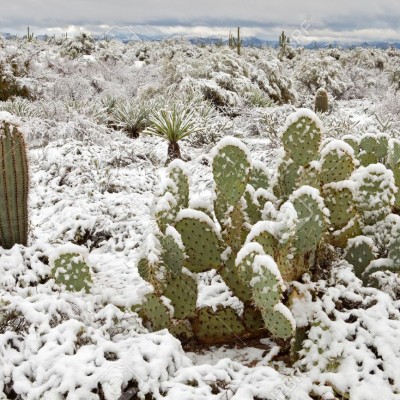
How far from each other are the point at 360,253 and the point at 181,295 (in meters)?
1.24

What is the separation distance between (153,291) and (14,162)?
171 cm

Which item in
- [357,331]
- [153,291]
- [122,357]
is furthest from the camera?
[153,291]

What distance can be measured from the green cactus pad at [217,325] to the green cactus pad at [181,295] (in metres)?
0.10

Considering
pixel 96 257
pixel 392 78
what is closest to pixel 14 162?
pixel 96 257

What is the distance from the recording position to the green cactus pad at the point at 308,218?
2975 millimetres

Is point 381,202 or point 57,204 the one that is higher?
point 381,202

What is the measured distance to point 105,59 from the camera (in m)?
19.2

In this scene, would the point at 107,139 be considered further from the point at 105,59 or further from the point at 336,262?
the point at 105,59

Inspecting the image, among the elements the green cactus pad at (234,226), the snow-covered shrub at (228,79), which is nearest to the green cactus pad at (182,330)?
the green cactus pad at (234,226)

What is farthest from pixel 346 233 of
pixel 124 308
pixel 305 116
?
pixel 124 308

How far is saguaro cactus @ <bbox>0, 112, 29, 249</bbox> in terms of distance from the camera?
13.1ft

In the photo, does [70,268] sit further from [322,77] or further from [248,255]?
[322,77]

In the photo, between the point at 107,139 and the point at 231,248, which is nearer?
the point at 231,248

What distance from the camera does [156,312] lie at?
3031mm
